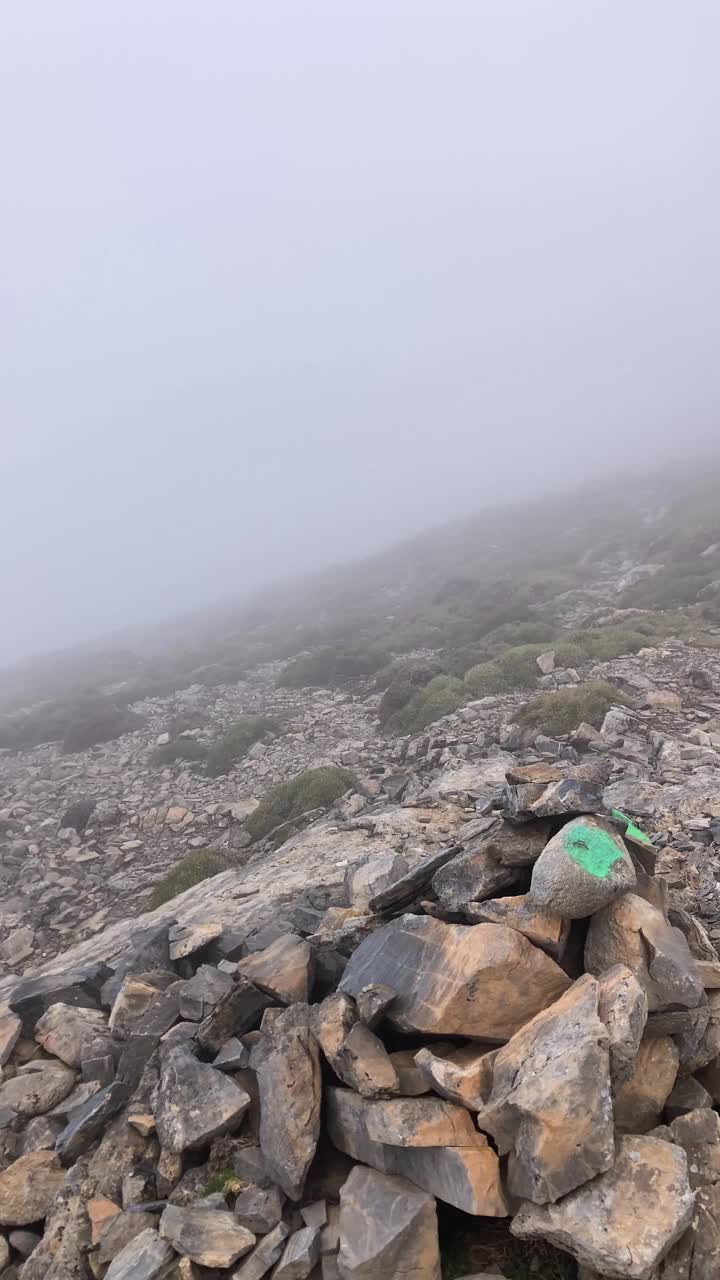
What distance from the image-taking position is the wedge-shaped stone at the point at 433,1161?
4.36 metres

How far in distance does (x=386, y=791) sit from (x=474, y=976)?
1064 centimetres

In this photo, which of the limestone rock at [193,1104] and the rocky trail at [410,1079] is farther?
the limestone rock at [193,1104]

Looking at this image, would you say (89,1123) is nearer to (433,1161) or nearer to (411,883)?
(433,1161)

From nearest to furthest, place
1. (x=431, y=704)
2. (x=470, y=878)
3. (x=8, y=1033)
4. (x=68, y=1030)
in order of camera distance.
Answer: (x=470, y=878) < (x=68, y=1030) < (x=8, y=1033) < (x=431, y=704)

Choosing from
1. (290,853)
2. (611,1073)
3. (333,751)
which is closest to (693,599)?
(333,751)

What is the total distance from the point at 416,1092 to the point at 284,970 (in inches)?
79.5

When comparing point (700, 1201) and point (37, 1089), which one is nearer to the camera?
point (700, 1201)

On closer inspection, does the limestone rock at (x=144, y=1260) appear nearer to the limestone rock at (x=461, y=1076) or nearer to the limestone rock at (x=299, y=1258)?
the limestone rock at (x=299, y=1258)

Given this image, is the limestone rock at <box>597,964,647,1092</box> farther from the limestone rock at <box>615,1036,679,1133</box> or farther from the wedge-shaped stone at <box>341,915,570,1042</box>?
the wedge-shaped stone at <box>341,915,570,1042</box>

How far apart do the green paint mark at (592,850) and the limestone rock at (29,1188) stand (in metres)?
5.24

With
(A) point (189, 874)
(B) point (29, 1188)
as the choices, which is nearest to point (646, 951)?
(B) point (29, 1188)

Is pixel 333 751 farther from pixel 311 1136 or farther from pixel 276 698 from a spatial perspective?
pixel 311 1136

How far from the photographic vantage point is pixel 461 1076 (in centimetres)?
478

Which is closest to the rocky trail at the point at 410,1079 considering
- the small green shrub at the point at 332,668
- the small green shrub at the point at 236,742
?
the small green shrub at the point at 236,742
